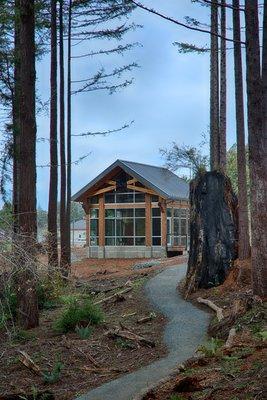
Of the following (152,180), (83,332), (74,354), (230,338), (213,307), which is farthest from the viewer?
(152,180)

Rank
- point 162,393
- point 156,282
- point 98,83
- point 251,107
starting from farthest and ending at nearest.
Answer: point 98,83
point 156,282
point 251,107
point 162,393

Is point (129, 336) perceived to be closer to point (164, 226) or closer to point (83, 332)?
point (83, 332)

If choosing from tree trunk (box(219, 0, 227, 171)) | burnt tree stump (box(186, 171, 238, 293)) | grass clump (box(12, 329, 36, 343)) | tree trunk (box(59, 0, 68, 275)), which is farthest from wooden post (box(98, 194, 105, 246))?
grass clump (box(12, 329, 36, 343))

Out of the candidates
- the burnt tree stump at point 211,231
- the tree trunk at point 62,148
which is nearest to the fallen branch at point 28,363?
the burnt tree stump at point 211,231

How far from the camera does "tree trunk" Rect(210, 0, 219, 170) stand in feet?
58.3

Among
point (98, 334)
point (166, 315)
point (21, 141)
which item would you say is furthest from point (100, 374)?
point (21, 141)

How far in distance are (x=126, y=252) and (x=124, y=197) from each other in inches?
122

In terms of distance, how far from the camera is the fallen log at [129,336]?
395 inches

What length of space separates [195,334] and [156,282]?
645 cm

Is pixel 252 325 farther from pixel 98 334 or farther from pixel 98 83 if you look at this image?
pixel 98 83

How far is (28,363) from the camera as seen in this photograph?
9.12 meters

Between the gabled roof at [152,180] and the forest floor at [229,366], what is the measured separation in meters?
18.4

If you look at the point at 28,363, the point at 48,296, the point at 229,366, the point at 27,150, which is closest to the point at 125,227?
the point at 48,296

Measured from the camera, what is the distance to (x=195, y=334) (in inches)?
409
